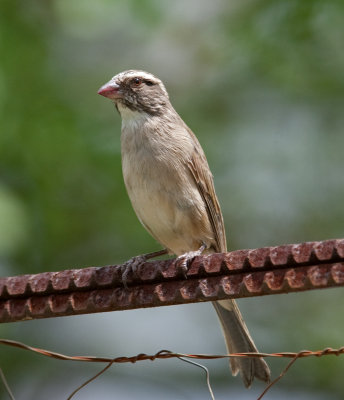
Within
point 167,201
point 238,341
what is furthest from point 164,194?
point 238,341

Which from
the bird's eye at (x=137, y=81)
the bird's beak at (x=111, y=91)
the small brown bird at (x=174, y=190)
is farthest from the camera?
the bird's eye at (x=137, y=81)

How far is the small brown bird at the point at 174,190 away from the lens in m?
4.80

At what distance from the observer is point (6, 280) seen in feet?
9.53

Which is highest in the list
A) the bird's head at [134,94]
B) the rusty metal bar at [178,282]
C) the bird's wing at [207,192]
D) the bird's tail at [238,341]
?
the bird's head at [134,94]

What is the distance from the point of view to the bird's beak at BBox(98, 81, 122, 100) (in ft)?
17.7

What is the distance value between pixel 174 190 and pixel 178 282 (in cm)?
208

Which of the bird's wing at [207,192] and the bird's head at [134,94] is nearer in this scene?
the bird's wing at [207,192]

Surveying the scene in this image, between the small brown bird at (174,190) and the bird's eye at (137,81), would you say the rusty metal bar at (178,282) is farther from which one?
the bird's eye at (137,81)

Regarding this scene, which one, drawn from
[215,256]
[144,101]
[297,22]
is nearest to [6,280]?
[215,256]

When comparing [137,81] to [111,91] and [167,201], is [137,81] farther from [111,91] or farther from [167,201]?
[167,201]

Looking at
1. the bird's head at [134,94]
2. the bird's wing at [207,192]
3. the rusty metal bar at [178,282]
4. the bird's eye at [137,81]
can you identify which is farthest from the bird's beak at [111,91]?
the rusty metal bar at [178,282]

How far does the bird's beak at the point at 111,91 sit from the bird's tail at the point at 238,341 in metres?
1.61

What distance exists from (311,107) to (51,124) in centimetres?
267

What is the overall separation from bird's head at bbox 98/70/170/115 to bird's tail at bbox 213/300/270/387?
58.3 inches
